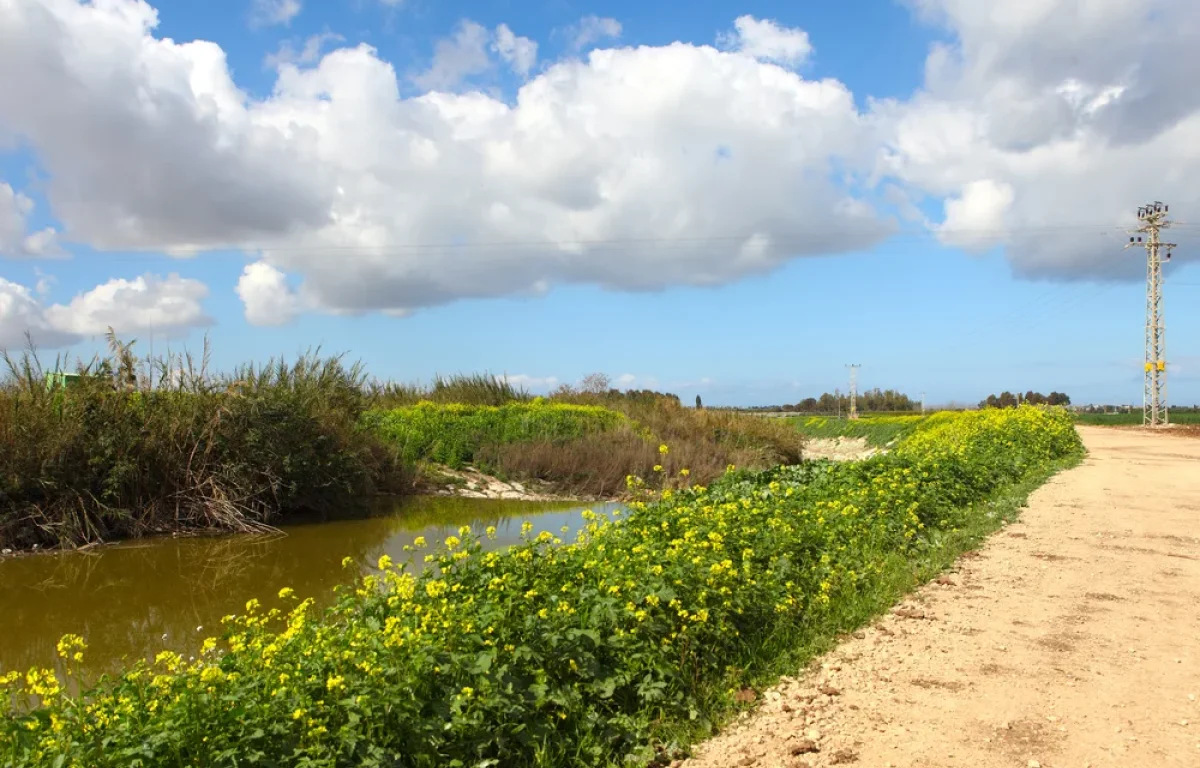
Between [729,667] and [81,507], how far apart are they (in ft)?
38.3

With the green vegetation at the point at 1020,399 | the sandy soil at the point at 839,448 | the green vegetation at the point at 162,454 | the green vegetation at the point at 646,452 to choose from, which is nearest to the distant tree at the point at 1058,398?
the green vegetation at the point at 1020,399

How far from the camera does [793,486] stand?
10.1 m

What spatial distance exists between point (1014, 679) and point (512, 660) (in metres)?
2.99

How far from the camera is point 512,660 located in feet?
13.0

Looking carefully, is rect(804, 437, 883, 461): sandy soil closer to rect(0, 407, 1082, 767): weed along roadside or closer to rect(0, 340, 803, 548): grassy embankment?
rect(0, 340, 803, 548): grassy embankment

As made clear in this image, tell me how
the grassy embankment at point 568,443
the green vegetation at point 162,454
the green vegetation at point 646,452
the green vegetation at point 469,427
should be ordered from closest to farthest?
the green vegetation at point 162,454, the green vegetation at point 646,452, the grassy embankment at point 568,443, the green vegetation at point 469,427

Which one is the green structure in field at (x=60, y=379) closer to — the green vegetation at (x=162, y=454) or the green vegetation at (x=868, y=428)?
the green vegetation at (x=162, y=454)

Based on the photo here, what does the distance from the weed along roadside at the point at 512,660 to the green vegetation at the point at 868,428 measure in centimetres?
2807

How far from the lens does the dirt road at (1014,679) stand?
393cm

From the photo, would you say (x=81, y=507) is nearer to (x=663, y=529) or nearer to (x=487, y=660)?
(x=663, y=529)

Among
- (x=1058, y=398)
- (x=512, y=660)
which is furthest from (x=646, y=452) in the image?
(x=1058, y=398)

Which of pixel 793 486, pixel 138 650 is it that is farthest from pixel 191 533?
pixel 793 486

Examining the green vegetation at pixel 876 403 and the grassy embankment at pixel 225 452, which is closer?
the grassy embankment at pixel 225 452

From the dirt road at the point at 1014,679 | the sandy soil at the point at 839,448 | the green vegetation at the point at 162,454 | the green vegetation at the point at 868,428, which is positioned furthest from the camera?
the green vegetation at the point at 868,428
